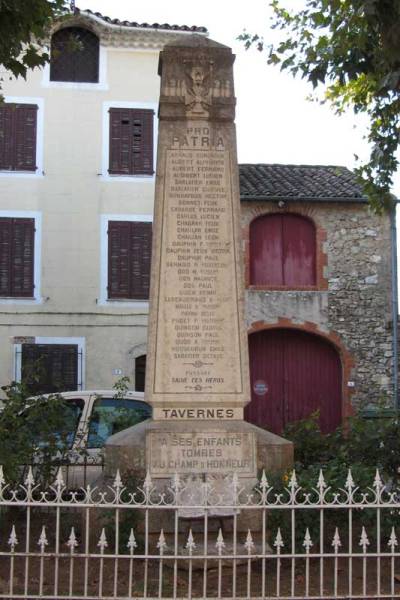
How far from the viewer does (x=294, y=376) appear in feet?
61.6

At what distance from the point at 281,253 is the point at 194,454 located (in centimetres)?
1261

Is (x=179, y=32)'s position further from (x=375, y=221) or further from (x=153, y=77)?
(x=375, y=221)

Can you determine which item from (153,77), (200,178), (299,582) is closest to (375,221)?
(153,77)

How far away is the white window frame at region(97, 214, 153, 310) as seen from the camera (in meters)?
17.9

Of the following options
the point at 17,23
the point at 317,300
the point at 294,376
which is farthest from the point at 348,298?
the point at 17,23

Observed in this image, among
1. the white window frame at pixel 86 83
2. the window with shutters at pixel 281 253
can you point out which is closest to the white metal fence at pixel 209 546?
the window with shutters at pixel 281 253

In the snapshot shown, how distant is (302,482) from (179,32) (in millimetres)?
14467

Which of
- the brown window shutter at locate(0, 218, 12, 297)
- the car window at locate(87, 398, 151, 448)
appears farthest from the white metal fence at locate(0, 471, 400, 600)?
the brown window shutter at locate(0, 218, 12, 297)

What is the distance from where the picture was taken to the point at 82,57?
1877 centimetres

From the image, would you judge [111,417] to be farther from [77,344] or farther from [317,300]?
[317,300]

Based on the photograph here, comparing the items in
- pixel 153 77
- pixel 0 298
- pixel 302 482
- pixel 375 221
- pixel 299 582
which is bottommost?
pixel 299 582

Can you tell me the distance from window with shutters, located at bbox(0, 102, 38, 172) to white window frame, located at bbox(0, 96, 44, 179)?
0.22 ft

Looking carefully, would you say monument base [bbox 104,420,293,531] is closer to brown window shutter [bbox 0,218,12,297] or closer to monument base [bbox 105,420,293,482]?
monument base [bbox 105,420,293,482]

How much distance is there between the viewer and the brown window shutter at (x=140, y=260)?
18000mm
